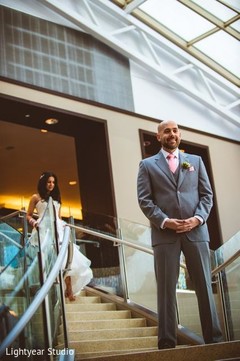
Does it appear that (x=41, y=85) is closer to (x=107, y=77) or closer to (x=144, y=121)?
(x=107, y=77)

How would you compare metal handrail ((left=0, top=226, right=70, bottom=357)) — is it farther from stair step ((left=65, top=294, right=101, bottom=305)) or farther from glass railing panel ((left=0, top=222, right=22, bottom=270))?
stair step ((left=65, top=294, right=101, bottom=305))

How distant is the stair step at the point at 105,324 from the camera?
5625 mm

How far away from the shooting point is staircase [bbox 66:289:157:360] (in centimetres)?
500

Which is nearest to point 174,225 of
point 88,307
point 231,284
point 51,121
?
point 231,284

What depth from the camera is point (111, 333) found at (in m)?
5.61

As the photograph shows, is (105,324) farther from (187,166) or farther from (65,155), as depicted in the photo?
(65,155)

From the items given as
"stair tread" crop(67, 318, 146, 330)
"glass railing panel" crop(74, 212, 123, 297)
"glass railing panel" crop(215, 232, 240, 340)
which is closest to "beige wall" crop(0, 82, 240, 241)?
"glass railing panel" crop(74, 212, 123, 297)

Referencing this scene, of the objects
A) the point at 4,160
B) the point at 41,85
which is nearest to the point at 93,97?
the point at 41,85

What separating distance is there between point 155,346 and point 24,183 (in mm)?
8897

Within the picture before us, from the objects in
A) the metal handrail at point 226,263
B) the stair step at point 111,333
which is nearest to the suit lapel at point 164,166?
the metal handrail at point 226,263

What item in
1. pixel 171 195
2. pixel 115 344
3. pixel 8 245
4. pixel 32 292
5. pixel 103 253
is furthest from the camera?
pixel 103 253

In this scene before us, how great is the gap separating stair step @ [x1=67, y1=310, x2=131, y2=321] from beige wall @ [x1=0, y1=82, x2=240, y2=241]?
275 cm

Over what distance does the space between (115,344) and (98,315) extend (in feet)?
2.91

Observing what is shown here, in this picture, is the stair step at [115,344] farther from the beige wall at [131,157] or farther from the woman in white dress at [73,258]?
the beige wall at [131,157]
